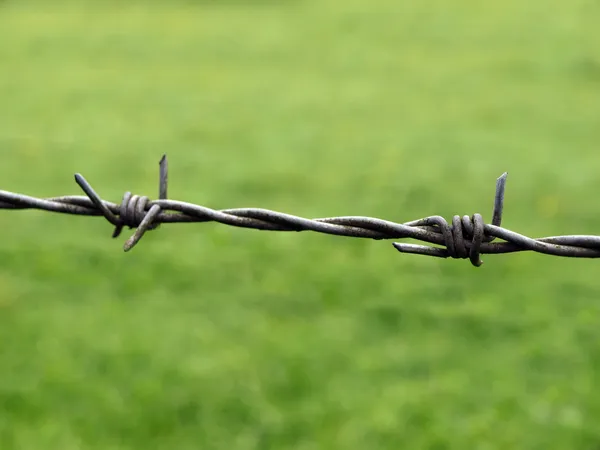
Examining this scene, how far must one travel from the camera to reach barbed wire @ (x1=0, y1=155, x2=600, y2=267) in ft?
4.80

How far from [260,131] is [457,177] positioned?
2.41 meters

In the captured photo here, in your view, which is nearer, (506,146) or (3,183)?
(3,183)

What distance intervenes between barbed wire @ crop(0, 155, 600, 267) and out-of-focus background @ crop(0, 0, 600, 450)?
6.48ft

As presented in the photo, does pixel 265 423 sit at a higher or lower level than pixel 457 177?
lower

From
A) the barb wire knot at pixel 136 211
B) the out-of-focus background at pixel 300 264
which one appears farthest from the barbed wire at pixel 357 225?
the out-of-focus background at pixel 300 264

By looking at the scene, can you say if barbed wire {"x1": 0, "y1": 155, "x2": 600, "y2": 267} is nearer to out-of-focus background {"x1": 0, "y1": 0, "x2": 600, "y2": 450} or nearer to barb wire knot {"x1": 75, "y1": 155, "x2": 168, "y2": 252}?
barb wire knot {"x1": 75, "y1": 155, "x2": 168, "y2": 252}

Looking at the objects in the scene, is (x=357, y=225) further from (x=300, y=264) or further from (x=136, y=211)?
(x=300, y=264)

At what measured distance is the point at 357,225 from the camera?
61.9 inches

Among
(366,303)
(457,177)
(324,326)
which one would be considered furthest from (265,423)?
(457,177)

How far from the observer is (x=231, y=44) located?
12.6 metres

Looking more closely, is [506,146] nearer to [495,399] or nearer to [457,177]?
[457,177]

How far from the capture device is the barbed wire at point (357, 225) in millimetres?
1463

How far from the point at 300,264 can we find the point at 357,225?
11.9 ft

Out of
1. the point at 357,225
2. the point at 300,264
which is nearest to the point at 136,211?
the point at 357,225
